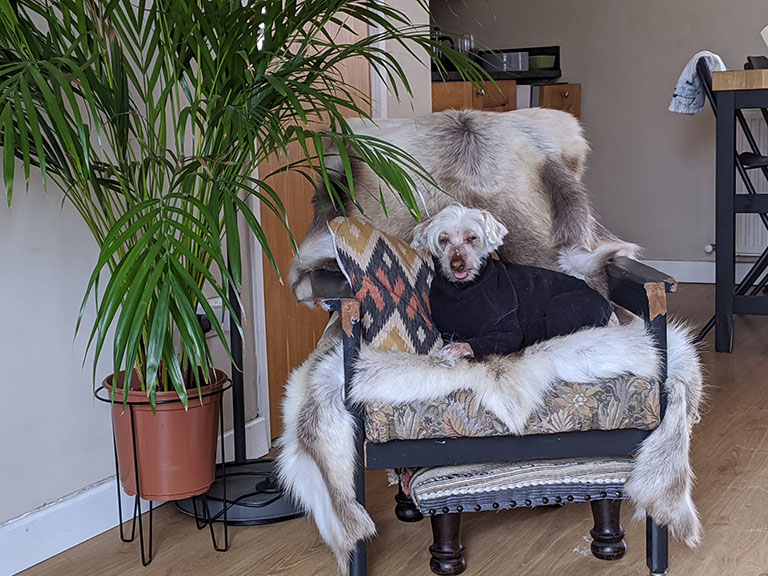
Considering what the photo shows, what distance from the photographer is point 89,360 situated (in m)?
2.10

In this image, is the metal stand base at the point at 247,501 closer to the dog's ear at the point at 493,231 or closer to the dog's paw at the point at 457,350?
the dog's paw at the point at 457,350

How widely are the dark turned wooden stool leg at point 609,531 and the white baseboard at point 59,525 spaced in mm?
1123

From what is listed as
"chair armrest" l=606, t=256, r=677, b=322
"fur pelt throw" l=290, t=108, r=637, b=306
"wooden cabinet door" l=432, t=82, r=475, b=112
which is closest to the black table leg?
"wooden cabinet door" l=432, t=82, r=475, b=112

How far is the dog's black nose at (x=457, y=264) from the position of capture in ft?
6.21

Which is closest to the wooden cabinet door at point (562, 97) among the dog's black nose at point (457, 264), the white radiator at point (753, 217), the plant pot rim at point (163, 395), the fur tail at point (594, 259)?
the white radiator at point (753, 217)

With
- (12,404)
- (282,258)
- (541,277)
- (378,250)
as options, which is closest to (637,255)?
(541,277)

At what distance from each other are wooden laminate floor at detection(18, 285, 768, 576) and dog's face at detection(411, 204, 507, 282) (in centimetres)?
63

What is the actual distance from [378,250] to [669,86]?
4.16m

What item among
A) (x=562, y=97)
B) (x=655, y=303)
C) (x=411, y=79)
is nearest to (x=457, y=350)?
(x=655, y=303)

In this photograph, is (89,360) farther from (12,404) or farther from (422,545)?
(422,545)

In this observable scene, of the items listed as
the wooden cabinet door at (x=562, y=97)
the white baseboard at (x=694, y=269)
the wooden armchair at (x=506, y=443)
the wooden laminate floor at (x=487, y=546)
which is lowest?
the wooden laminate floor at (x=487, y=546)

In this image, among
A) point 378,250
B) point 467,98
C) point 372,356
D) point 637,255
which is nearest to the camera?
point 372,356

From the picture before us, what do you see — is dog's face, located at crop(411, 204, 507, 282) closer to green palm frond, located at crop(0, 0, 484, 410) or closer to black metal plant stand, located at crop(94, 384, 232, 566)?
green palm frond, located at crop(0, 0, 484, 410)

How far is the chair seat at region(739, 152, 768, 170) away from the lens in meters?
3.95
